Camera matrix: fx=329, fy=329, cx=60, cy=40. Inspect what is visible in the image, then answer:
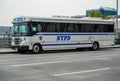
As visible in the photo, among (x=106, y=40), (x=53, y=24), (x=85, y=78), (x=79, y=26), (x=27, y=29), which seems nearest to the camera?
(x=85, y=78)

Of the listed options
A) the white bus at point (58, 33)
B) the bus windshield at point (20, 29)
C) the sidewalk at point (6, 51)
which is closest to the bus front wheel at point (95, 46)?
the white bus at point (58, 33)

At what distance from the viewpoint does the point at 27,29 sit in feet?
87.0

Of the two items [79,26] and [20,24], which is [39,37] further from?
[79,26]

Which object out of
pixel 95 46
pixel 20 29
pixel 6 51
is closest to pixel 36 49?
pixel 20 29

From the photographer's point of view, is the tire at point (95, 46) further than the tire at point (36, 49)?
Yes

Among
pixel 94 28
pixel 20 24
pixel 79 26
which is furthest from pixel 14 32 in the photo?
pixel 94 28

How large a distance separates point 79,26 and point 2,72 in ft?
56.6

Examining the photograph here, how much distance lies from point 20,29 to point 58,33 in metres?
3.37

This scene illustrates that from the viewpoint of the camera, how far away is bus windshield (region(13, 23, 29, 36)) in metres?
26.7

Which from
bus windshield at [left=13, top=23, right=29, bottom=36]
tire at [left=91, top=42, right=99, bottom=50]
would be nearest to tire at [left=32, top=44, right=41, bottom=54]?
bus windshield at [left=13, top=23, right=29, bottom=36]

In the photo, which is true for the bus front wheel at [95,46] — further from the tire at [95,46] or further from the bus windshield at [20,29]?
the bus windshield at [20,29]

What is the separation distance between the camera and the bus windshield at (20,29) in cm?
2667

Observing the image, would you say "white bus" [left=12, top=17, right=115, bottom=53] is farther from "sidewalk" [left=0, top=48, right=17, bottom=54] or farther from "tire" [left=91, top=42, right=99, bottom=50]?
"sidewalk" [left=0, top=48, right=17, bottom=54]

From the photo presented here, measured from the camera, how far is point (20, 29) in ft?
89.7
